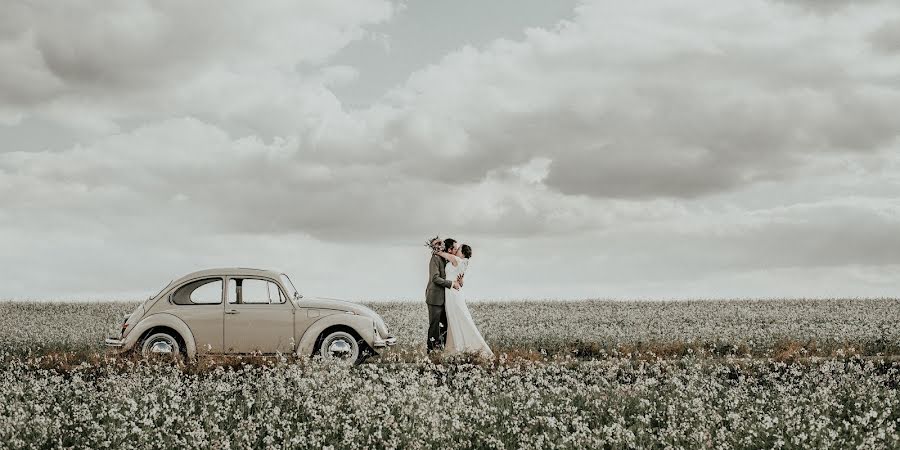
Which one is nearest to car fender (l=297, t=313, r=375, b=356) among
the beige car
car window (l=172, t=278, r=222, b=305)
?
the beige car

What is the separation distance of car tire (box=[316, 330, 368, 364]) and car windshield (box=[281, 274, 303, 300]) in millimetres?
889

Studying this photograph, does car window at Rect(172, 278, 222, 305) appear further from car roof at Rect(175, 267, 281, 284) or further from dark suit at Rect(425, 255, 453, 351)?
dark suit at Rect(425, 255, 453, 351)

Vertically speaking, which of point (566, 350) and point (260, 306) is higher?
point (260, 306)

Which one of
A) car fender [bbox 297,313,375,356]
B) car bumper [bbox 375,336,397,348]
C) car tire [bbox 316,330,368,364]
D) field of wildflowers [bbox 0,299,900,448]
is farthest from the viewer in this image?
→ car bumper [bbox 375,336,397,348]

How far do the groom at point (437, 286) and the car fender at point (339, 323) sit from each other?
227 centimetres

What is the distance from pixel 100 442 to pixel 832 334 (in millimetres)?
18476

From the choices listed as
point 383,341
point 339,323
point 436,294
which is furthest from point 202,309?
point 436,294

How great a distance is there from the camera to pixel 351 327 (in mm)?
15094

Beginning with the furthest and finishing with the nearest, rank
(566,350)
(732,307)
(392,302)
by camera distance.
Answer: (392,302) → (732,307) → (566,350)

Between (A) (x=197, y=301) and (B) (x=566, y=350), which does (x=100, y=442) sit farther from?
(B) (x=566, y=350)

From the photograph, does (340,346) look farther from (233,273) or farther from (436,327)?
(436,327)

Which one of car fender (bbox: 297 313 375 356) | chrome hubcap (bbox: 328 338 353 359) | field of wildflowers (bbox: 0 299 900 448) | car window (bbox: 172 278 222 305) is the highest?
car window (bbox: 172 278 222 305)

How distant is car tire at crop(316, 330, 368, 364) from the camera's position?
49.1 ft

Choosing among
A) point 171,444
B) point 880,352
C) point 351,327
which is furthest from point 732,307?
point 171,444
